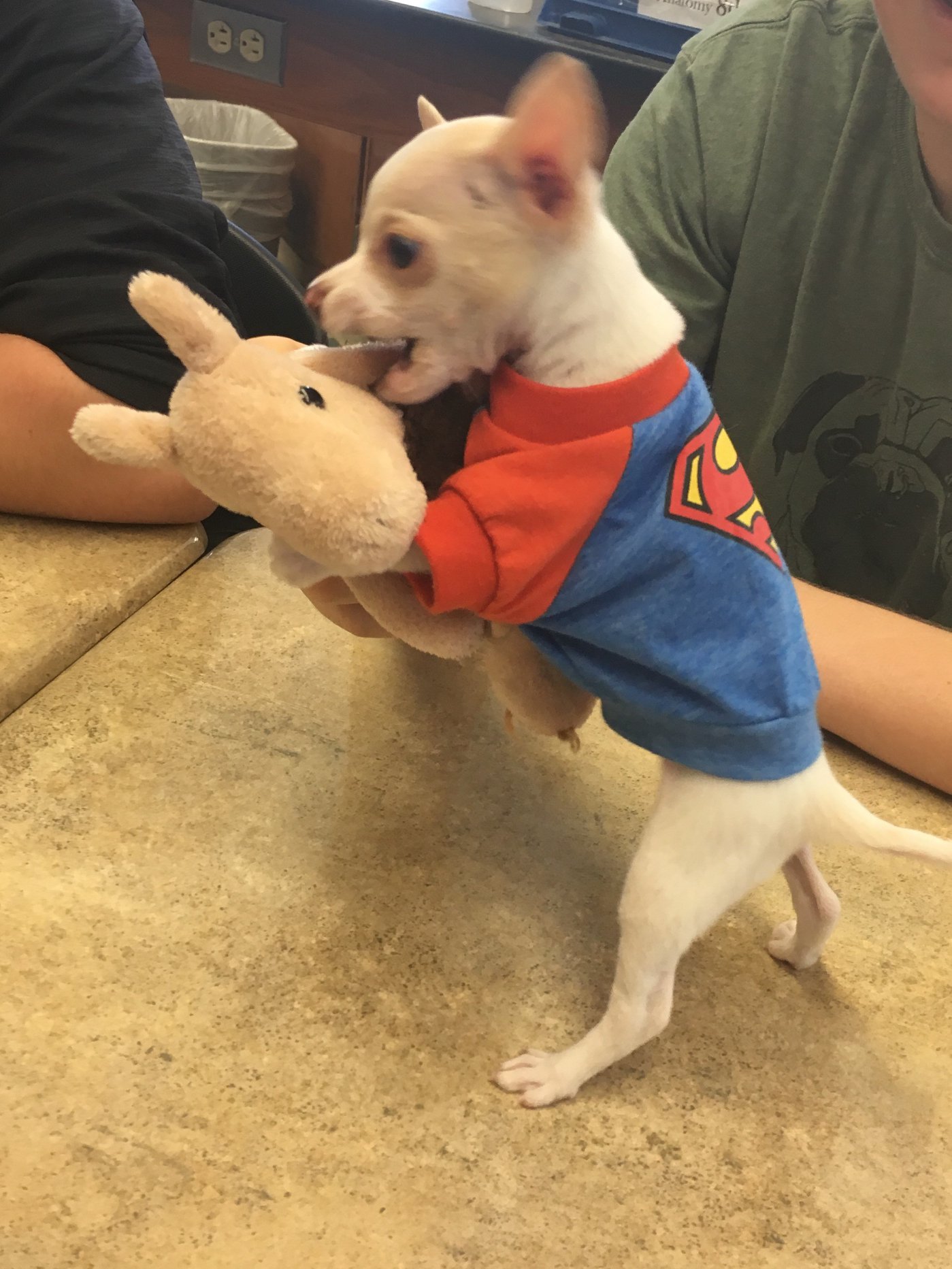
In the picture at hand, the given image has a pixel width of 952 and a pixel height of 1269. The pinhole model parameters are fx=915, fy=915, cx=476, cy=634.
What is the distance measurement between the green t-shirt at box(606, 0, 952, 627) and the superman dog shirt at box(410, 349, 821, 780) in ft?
1.80

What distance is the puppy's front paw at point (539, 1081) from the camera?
66 centimetres

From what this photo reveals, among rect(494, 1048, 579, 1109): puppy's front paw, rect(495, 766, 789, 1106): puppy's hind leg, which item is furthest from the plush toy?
rect(494, 1048, 579, 1109): puppy's front paw

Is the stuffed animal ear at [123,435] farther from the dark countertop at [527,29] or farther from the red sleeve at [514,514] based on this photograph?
the dark countertop at [527,29]

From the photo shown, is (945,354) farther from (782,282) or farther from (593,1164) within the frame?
(593,1164)

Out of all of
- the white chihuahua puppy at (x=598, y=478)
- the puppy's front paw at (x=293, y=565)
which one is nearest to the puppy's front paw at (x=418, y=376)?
the white chihuahua puppy at (x=598, y=478)

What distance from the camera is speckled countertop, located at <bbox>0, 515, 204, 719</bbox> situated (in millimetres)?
896

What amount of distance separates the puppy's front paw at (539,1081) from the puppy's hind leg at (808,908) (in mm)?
235

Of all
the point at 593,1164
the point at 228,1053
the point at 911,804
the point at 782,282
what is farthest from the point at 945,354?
the point at 228,1053

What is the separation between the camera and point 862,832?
0.65 meters

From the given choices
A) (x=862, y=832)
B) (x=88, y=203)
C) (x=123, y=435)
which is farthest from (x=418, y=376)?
(x=88, y=203)

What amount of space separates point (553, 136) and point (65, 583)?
0.75 m

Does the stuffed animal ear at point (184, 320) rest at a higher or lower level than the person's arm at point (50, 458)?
higher

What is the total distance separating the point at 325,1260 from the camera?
549 mm

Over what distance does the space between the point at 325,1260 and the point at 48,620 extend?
65cm
